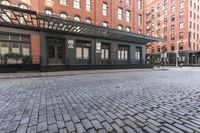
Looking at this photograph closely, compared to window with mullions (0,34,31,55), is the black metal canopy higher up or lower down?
higher up

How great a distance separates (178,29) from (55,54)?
43.3 metres

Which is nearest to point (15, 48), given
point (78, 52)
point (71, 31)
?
point (71, 31)

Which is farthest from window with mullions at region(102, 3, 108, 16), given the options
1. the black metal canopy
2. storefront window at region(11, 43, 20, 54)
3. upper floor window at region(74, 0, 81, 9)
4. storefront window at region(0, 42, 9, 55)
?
storefront window at region(0, 42, 9, 55)

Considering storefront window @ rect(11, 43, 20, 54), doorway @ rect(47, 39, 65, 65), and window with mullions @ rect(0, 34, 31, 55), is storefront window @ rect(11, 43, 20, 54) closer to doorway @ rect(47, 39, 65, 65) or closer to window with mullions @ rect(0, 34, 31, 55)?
window with mullions @ rect(0, 34, 31, 55)

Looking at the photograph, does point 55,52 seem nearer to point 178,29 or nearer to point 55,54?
point 55,54

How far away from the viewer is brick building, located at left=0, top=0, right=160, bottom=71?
15.8m

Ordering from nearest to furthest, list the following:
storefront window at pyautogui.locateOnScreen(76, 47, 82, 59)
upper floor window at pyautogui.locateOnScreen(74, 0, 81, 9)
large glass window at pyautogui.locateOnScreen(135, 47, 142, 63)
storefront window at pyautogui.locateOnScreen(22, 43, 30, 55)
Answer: storefront window at pyautogui.locateOnScreen(22, 43, 30, 55) < storefront window at pyautogui.locateOnScreen(76, 47, 82, 59) < upper floor window at pyautogui.locateOnScreen(74, 0, 81, 9) < large glass window at pyautogui.locateOnScreen(135, 47, 142, 63)

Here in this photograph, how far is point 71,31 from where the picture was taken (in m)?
18.9

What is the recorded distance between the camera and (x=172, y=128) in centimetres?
283

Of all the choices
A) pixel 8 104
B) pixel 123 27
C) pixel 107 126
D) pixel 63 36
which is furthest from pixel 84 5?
pixel 107 126

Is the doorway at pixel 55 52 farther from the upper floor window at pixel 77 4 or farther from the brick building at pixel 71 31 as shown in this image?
the upper floor window at pixel 77 4

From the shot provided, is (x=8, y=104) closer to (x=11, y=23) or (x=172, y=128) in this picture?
(x=172, y=128)

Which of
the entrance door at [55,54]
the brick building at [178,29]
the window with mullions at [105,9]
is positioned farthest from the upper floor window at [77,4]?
the brick building at [178,29]

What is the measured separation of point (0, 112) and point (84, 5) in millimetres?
21336
